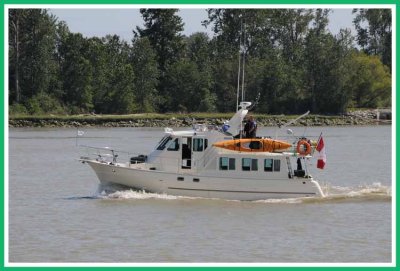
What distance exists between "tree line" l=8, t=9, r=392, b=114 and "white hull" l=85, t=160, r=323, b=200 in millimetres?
58916

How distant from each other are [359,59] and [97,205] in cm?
7552

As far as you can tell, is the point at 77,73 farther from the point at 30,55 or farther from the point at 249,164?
the point at 249,164

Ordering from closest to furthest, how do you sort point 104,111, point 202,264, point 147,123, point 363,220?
point 202,264, point 363,220, point 147,123, point 104,111

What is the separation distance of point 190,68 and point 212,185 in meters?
68.2

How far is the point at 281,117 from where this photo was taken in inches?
3750

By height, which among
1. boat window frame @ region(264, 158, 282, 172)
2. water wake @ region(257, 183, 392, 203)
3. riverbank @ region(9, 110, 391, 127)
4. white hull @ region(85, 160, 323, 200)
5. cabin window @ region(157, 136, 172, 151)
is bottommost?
riverbank @ region(9, 110, 391, 127)

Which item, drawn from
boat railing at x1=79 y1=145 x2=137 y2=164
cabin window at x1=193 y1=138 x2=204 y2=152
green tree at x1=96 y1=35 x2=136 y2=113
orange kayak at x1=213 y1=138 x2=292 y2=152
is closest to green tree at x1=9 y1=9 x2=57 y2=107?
green tree at x1=96 y1=35 x2=136 y2=113

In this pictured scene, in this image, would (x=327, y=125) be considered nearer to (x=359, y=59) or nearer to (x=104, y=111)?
(x=359, y=59)

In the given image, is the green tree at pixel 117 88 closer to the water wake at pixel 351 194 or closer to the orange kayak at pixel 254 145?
the water wake at pixel 351 194

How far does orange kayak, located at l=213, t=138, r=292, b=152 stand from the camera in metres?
34.1

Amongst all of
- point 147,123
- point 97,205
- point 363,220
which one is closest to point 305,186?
point 363,220

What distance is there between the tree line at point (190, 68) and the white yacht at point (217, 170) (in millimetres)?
58770

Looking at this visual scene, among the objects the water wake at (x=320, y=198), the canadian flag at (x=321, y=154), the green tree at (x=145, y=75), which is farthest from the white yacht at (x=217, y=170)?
the green tree at (x=145, y=75)

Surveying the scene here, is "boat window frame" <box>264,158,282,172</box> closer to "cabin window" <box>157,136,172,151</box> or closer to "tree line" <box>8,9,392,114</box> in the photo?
"cabin window" <box>157,136,172,151</box>
